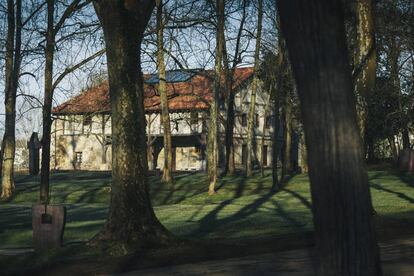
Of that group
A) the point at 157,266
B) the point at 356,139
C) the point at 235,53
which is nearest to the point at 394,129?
the point at 235,53

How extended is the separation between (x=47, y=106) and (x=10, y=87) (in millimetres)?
9275

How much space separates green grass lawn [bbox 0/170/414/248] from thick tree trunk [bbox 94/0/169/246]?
2.90 metres

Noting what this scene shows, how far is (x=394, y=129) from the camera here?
5178 cm

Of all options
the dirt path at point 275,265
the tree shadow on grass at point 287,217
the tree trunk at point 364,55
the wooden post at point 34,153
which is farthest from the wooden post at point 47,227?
the wooden post at point 34,153

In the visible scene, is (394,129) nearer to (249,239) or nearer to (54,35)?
(54,35)

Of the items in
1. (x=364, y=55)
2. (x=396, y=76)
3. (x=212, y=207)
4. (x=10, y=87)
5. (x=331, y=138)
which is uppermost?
(x=396, y=76)

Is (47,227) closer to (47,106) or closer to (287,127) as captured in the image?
(47,106)

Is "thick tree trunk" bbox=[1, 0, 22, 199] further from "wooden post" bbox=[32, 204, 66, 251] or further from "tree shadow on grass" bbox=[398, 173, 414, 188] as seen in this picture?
"tree shadow on grass" bbox=[398, 173, 414, 188]

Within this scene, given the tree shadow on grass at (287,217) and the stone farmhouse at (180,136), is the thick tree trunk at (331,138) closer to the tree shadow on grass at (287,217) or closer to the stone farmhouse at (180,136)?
the tree shadow on grass at (287,217)

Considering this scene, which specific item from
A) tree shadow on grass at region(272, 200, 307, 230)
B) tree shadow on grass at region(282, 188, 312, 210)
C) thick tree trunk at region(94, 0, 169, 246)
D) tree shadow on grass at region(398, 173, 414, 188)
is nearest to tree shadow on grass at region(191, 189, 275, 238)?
tree shadow on grass at region(272, 200, 307, 230)

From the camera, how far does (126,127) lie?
13.6m

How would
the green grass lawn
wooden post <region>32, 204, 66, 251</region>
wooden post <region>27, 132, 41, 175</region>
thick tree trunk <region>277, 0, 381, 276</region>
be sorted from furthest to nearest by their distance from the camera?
wooden post <region>27, 132, 41, 175</region> < the green grass lawn < wooden post <region>32, 204, 66, 251</region> < thick tree trunk <region>277, 0, 381, 276</region>

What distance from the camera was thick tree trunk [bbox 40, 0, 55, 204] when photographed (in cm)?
2334

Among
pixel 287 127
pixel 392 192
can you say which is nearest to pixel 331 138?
pixel 392 192
